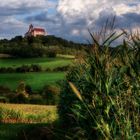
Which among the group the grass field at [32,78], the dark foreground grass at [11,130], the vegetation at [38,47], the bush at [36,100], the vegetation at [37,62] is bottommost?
the bush at [36,100]

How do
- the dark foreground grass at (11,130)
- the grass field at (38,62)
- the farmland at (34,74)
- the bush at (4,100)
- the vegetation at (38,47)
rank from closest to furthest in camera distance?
1. the dark foreground grass at (11,130)
2. the bush at (4,100)
3. the farmland at (34,74)
4. the grass field at (38,62)
5. the vegetation at (38,47)

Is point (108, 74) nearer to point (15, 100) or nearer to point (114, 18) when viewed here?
point (114, 18)

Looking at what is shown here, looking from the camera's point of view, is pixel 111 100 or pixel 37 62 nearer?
pixel 111 100

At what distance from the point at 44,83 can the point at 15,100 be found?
19931 mm

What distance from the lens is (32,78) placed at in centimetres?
9700

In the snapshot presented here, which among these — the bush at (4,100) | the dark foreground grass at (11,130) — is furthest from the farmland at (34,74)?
the dark foreground grass at (11,130)

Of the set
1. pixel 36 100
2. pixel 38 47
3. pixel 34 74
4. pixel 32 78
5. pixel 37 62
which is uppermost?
pixel 38 47

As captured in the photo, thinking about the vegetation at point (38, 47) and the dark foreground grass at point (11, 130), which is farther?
the vegetation at point (38, 47)

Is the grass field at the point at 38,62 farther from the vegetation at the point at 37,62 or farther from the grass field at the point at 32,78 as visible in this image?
the grass field at the point at 32,78

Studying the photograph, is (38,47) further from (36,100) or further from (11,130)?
(11,130)

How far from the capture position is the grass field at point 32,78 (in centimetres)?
9281

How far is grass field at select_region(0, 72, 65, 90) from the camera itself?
305ft

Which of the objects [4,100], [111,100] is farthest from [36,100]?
[111,100]

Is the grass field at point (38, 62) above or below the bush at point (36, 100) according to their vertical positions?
above
